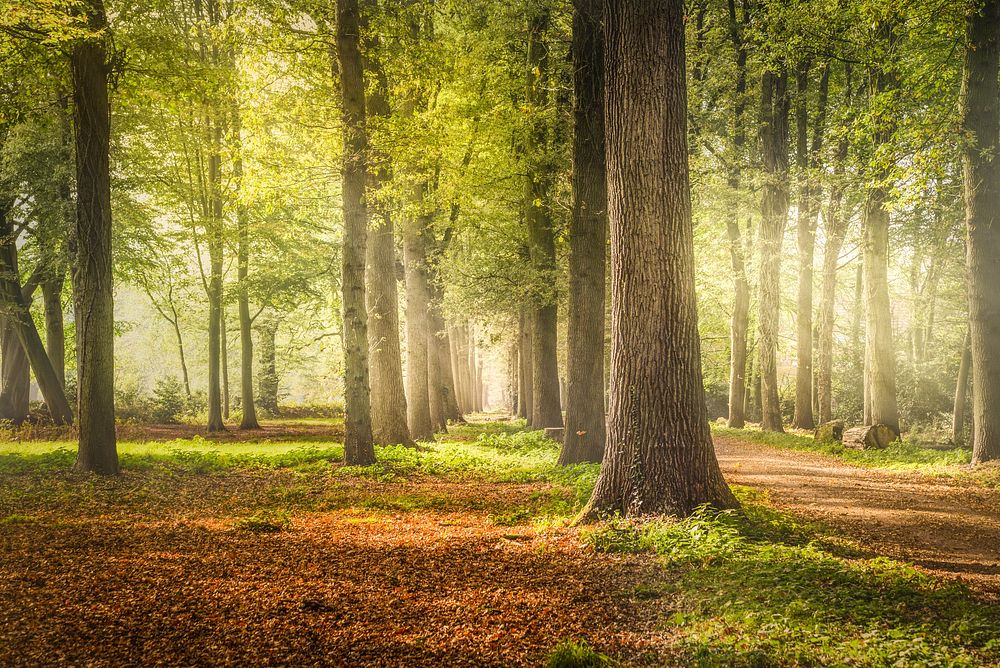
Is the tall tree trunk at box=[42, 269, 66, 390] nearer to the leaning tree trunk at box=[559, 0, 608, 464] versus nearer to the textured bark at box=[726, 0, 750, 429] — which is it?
the leaning tree trunk at box=[559, 0, 608, 464]

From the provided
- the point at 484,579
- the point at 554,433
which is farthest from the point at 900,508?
the point at 554,433

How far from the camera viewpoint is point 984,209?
1103 cm

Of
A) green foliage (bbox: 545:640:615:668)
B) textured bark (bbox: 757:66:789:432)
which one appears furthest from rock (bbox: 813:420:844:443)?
green foliage (bbox: 545:640:615:668)

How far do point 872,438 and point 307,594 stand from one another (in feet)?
49.2

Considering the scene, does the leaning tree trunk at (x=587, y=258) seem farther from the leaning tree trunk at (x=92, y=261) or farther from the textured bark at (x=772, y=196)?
the textured bark at (x=772, y=196)

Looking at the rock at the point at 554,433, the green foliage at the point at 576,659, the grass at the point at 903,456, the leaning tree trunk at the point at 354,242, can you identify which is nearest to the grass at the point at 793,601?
the green foliage at the point at 576,659

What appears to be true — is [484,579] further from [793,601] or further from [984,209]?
[984,209]

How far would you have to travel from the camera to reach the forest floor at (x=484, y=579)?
3600 mm

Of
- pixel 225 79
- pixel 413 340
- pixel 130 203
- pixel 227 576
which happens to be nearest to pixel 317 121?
pixel 225 79

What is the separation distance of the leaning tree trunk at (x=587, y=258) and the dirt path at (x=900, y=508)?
2894mm

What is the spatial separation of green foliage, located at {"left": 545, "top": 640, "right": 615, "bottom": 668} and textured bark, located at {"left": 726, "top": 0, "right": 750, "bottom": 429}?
652 inches

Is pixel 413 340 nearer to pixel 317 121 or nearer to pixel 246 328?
pixel 317 121

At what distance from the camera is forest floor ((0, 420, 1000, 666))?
142 inches

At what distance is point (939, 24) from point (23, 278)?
28918 millimetres
